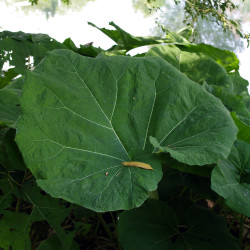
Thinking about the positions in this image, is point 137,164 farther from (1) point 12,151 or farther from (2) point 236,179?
(1) point 12,151

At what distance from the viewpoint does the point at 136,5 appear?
346 cm

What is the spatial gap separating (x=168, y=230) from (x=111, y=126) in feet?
1.20

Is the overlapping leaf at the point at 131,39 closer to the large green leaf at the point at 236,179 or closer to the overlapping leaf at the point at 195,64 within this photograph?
the overlapping leaf at the point at 195,64

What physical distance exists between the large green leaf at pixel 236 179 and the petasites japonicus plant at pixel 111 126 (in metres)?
0.07

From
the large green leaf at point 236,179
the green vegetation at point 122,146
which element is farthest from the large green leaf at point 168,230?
the large green leaf at point 236,179

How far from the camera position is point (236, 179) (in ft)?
2.54

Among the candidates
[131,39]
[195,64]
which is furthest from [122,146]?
[131,39]

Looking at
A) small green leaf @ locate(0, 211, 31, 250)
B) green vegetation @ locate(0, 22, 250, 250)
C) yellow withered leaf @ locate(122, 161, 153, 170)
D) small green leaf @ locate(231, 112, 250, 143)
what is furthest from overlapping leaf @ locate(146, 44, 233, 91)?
small green leaf @ locate(0, 211, 31, 250)

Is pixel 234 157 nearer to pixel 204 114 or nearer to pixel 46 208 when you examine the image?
pixel 204 114

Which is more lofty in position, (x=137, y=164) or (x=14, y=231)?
(x=137, y=164)

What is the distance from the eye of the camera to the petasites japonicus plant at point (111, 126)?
633 millimetres

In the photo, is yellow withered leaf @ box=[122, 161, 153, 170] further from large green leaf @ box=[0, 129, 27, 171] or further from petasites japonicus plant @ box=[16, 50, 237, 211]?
large green leaf @ box=[0, 129, 27, 171]

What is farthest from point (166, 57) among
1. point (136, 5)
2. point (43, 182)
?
point (136, 5)

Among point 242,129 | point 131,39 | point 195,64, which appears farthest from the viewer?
point 131,39
